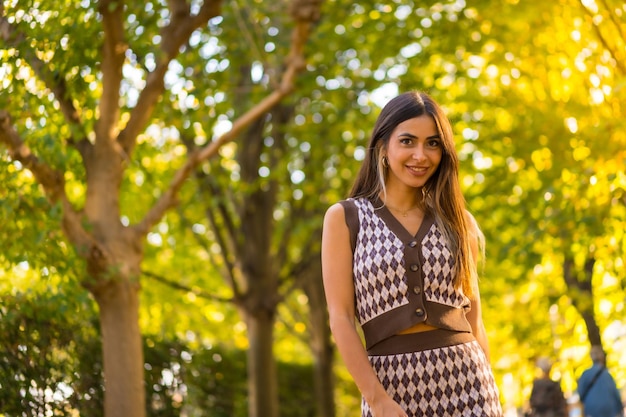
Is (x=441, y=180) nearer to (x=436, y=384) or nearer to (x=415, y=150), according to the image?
(x=415, y=150)

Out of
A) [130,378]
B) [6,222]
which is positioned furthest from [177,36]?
[130,378]

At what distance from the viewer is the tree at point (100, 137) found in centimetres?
715

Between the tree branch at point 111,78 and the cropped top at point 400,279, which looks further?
the tree branch at point 111,78

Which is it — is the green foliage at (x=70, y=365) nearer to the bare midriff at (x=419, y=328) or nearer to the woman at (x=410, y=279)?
the woman at (x=410, y=279)

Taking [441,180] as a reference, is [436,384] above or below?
below

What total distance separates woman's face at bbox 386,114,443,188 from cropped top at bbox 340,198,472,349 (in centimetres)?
17

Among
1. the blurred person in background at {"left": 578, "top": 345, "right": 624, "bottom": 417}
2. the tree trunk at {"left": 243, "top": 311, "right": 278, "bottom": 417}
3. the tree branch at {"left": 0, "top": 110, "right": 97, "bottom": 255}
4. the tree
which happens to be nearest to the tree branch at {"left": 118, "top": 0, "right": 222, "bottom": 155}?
the tree

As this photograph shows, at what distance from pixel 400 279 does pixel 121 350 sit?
509cm

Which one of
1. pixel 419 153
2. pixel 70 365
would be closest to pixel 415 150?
pixel 419 153

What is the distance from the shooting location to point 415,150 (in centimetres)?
334

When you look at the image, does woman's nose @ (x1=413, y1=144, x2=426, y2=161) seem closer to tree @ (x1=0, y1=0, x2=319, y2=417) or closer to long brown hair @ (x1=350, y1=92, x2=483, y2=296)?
long brown hair @ (x1=350, y1=92, x2=483, y2=296)

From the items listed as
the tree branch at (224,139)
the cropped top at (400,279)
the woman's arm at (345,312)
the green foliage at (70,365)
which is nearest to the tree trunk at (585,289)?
the tree branch at (224,139)

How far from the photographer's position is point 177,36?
8250 mm

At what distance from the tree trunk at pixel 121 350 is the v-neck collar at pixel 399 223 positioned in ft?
16.0
